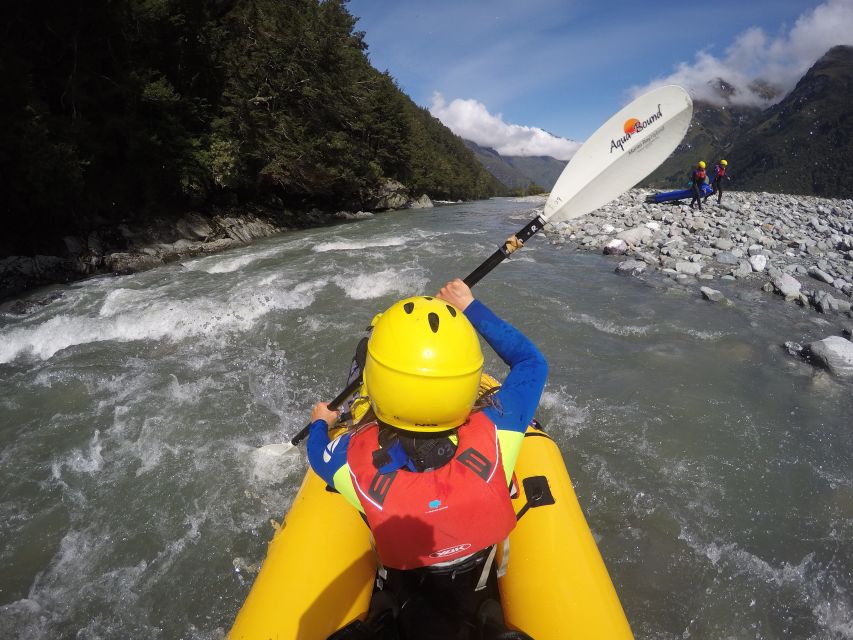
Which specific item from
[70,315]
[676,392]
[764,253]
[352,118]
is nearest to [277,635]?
[676,392]

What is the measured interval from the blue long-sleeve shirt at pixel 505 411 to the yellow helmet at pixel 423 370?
302mm

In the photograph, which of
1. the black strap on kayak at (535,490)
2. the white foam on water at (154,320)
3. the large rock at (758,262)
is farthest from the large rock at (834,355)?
the white foam on water at (154,320)

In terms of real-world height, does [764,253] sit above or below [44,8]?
below

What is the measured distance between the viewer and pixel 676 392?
4418 millimetres

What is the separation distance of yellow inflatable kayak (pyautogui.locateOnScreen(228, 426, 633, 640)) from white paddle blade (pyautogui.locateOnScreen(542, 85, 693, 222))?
2246mm

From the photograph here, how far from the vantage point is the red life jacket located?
1.43 metres

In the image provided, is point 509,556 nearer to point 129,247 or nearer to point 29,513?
point 29,513

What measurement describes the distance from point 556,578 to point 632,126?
3.35m

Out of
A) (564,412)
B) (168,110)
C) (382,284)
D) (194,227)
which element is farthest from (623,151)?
(168,110)

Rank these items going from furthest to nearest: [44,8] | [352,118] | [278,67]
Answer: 1. [352,118]
2. [278,67]
3. [44,8]

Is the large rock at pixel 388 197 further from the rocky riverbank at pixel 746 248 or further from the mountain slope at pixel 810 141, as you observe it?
the mountain slope at pixel 810 141

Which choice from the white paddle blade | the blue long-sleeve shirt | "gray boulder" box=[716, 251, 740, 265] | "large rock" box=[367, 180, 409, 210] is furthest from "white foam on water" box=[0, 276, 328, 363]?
"large rock" box=[367, 180, 409, 210]

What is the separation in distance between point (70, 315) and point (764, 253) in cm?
1426

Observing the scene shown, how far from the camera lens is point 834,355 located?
15.3ft
